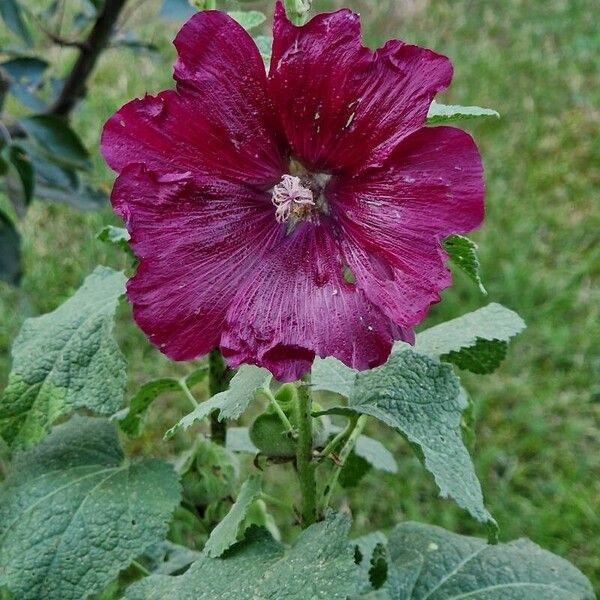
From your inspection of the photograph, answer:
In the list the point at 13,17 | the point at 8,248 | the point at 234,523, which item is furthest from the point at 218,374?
the point at 13,17

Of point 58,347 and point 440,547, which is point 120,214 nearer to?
point 58,347

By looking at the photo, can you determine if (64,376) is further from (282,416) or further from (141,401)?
(282,416)

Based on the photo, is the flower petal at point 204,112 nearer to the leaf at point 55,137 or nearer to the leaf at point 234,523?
the leaf at point 234,523

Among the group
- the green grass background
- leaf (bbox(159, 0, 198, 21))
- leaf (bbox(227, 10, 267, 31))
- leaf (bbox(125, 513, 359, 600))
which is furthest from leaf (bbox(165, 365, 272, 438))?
leaf (bbox(159, 0, 198, 21))

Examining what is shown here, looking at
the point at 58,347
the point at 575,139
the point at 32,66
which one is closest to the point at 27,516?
the point at 58,347

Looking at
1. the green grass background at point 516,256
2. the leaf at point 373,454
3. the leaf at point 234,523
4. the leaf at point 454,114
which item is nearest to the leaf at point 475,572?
the leaf at point 373,454

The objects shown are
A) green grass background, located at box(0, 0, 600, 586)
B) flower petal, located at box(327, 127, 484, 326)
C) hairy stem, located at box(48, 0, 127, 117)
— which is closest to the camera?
flower petal, located at box(327, 127, 484, 326)

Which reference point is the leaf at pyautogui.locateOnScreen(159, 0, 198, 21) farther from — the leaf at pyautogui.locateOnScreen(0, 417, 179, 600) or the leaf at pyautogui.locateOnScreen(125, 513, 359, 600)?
the leaf at pyautogui.locateOnScreen(125, 513, 359, 600)
